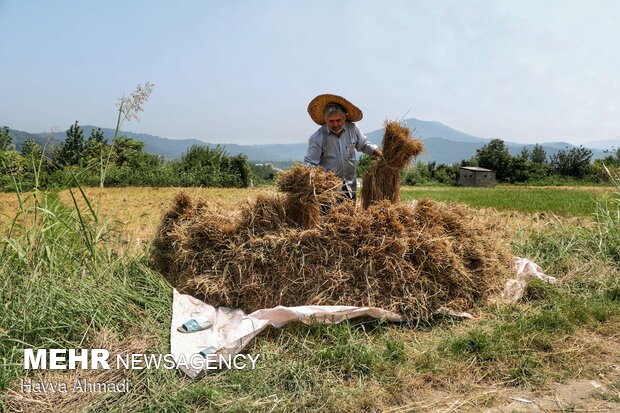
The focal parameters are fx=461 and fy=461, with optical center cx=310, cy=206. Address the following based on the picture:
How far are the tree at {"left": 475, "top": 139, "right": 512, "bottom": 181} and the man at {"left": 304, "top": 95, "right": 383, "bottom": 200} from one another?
4425 centimetres

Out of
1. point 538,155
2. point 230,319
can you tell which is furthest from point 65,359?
point 538,155

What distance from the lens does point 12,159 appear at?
457 centimetres

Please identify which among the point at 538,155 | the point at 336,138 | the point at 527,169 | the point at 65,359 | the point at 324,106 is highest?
the point at 538,155

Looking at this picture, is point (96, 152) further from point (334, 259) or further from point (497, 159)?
point (497, 159)

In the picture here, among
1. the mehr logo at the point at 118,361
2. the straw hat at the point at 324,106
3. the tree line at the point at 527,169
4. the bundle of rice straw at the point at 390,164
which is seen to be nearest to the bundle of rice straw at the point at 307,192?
the bundle of rice straw at the point at 390,164

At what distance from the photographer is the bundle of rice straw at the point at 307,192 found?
13.3 ft

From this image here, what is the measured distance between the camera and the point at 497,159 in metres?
46.8

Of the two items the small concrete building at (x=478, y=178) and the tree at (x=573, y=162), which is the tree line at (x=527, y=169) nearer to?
the tree at (x=573, y=162)

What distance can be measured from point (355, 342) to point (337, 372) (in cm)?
32

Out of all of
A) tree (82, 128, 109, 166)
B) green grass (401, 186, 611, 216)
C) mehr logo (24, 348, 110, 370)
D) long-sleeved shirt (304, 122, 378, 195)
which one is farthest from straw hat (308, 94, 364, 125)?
green grass (401, 186, 611, 216)

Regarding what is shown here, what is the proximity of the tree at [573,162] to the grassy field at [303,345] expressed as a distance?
4498cm

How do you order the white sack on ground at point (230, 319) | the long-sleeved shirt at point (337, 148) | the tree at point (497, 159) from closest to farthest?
the white sack on ground at point (230, 319) < the long-sleeved shirt at point (337, 148) < the tree at point (497, 159)

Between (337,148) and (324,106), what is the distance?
0.50 metres

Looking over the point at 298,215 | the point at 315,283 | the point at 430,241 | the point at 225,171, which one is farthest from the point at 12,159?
the point at 225,171
